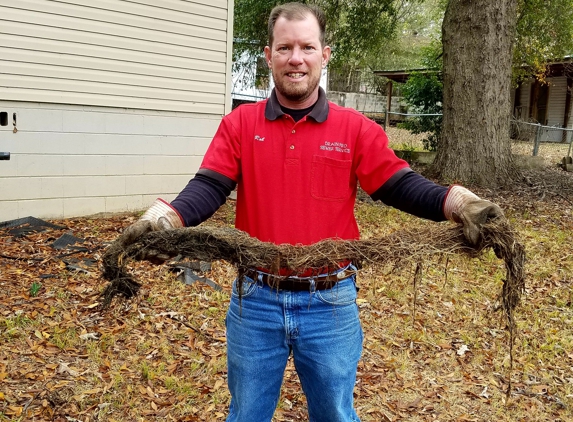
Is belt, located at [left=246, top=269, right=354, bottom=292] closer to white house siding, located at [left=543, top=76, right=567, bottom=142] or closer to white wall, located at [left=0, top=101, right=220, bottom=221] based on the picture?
white wall, located at [left=0, top=101, right=220, bottom=221]

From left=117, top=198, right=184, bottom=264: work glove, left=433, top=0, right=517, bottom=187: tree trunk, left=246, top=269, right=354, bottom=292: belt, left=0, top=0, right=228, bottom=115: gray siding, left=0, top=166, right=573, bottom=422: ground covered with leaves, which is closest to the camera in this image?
left=117, top=198, right=184, bottom=264: work glove

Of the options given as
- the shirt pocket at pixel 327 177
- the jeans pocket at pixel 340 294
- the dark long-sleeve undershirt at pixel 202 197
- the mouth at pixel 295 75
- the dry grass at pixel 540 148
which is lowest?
the jeans pocket at pixel 340 294

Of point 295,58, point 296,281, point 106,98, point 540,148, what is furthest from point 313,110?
point 540,148

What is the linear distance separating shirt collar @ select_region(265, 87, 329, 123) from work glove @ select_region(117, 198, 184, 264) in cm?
55

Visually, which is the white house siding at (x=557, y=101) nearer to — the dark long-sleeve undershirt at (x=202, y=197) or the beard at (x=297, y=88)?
the beard at (x=297, y=88)

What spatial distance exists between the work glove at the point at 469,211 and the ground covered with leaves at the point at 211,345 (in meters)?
0.33

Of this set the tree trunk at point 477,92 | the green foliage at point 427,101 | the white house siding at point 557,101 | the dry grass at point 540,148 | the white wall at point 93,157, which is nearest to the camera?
the white wall at point 93,157

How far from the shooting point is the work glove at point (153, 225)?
2051mm

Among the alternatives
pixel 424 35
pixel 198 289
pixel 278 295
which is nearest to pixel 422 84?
pixel 198 289

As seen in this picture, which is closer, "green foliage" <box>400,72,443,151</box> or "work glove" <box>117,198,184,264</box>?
"work glove" <box>117,198,184,264</box>

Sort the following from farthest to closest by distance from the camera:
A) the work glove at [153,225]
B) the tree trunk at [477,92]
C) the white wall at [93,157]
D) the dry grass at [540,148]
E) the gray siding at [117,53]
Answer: the dry grass at [540,148] < the tree trunk at [477,92] < the white wall at [93,157] < the gray siding at [117,53] < the work glove at [153,225]

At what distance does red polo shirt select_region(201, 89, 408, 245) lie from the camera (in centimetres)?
225

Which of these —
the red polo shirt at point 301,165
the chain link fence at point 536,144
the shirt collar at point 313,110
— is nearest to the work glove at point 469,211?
the red polo shirt at point 301,165

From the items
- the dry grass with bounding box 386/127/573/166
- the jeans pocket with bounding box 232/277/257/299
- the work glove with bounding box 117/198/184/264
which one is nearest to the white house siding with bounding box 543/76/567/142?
the dry grass with bounding box 386/127/573/166
